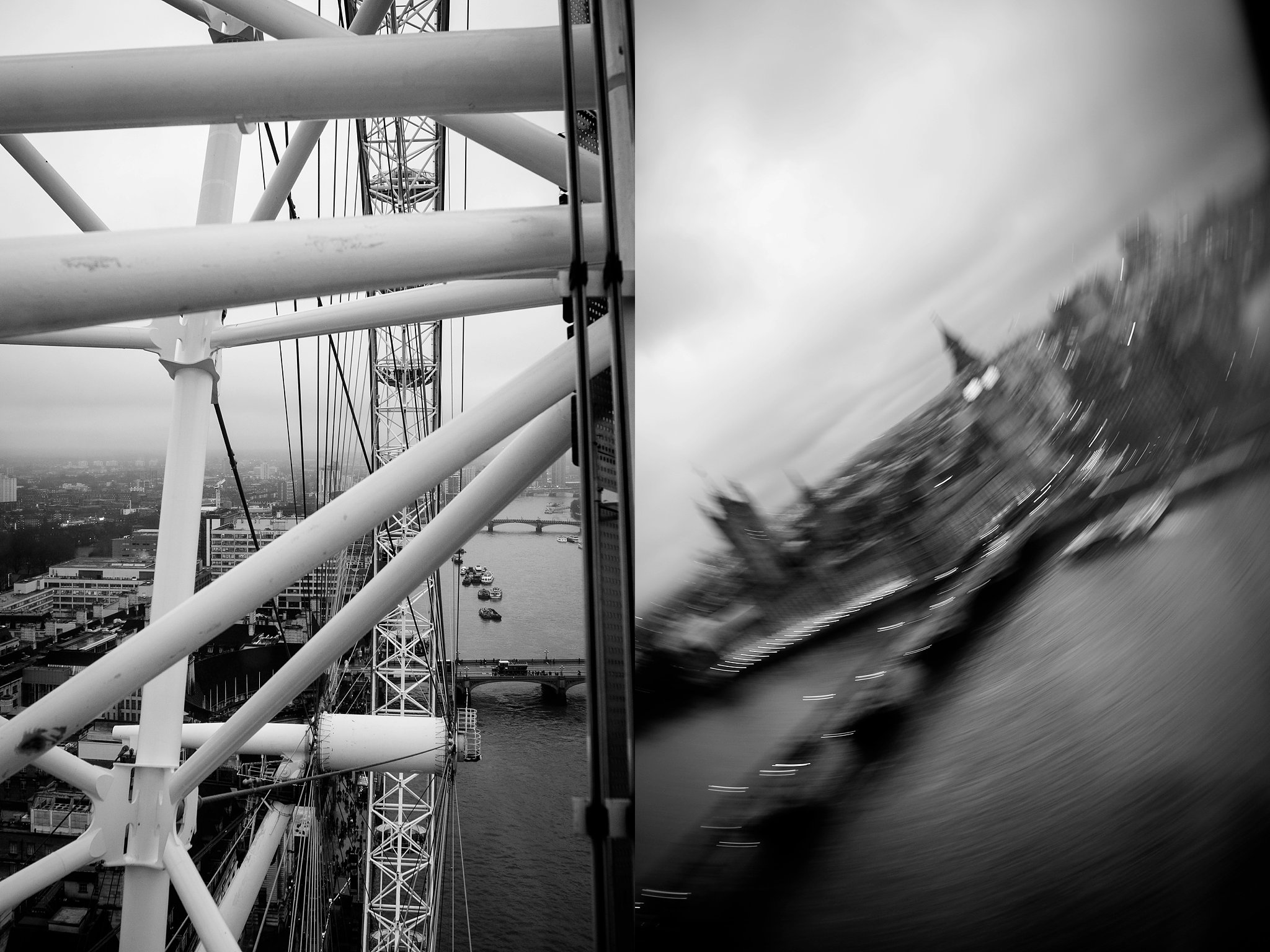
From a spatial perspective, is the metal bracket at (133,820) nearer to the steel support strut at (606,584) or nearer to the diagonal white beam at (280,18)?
the steel support strut at (606,584)

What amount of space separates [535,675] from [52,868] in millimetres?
11314

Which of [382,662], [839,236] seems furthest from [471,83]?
[382,662]

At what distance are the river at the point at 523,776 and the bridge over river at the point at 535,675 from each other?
226mm

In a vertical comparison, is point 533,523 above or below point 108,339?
above

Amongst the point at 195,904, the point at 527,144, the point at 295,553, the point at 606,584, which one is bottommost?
the point at 195,904

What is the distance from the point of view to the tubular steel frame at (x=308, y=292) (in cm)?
142

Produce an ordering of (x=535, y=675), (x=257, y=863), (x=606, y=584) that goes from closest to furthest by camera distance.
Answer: (x=606, y=584)
(x=257, y=863)
(x=535, y=675)

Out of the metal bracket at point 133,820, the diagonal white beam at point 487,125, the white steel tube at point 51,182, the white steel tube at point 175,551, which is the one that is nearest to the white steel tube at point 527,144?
the diagonal white beam at point 487,125

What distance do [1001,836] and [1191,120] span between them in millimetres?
945

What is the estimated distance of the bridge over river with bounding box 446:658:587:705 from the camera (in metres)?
14.6

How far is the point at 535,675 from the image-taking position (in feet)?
47.2

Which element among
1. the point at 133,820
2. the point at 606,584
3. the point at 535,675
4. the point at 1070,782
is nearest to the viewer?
the point at 1070,782

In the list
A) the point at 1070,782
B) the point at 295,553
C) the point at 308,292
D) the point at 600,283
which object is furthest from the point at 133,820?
the point at 1070,782

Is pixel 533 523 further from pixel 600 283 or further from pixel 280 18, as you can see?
pixel 600 283
